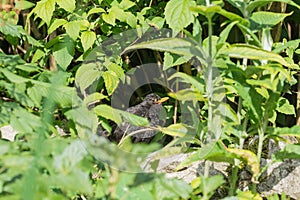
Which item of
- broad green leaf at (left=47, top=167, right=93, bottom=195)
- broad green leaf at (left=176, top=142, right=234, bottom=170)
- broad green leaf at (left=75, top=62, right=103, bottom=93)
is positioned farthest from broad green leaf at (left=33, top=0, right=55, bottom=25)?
broad green leaf at (left=47, top=167, right=93, bottom=195)

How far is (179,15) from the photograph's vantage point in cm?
197

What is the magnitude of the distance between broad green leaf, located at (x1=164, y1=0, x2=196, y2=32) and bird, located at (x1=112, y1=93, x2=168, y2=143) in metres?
0.64

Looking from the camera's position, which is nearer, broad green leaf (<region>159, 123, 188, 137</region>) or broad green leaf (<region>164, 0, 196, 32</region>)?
broad green leaf (<region>159, 123, 188, 137</region>)

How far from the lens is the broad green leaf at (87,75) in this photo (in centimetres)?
219

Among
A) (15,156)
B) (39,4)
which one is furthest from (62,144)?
(39,4)

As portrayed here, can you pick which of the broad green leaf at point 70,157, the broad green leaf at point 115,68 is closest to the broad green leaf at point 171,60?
the broad green leaf at point 115,68

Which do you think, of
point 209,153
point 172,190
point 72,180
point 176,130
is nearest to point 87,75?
point 176,130

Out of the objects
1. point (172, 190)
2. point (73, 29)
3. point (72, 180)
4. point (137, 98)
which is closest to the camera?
point (72, 180)

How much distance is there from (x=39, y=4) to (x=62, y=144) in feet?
3.91

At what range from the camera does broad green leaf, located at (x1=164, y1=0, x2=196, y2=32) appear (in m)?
1.95

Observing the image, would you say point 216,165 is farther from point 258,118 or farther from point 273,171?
point 258,118

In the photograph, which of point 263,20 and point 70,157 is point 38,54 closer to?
point 263,20

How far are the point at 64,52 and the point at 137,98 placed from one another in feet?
2.51

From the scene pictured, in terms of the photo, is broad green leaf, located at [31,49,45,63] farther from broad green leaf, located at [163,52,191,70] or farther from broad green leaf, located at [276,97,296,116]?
broad green leaf, located at [276,97,296,116]
